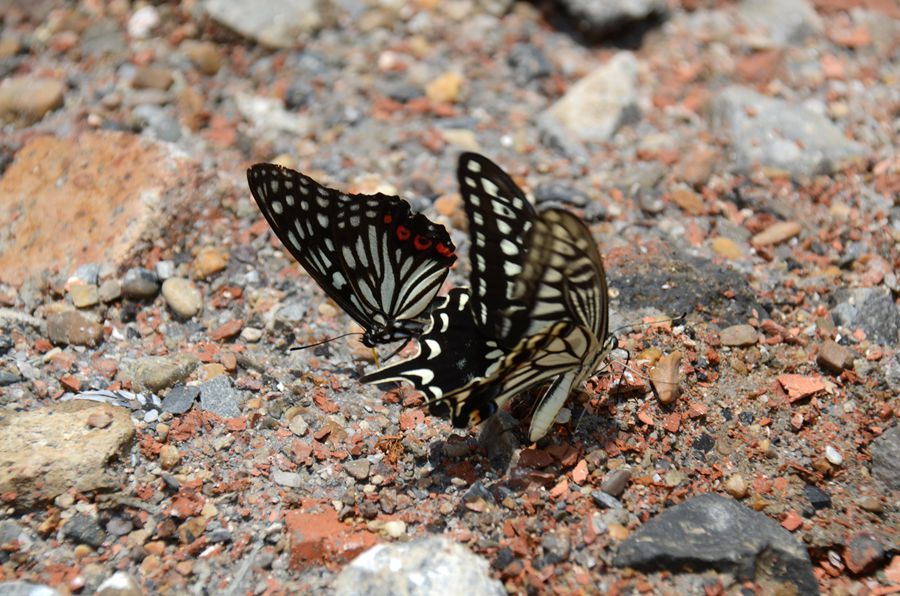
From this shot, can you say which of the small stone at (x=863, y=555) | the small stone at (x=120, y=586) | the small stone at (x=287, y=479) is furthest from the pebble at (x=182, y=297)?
the small stone at (x=863, y=555)

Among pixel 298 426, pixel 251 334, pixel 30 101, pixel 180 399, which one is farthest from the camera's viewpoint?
pixel 30 101

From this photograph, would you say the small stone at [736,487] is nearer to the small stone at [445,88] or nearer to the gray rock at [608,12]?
the small stone at [445,88]

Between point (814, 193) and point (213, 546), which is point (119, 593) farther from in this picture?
point (814, 193)

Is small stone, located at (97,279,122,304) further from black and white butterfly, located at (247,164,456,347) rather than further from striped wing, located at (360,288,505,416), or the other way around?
striped wing, located at (360,288,505,416)

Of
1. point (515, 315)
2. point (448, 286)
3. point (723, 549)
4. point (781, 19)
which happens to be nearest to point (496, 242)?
point (515, 315)

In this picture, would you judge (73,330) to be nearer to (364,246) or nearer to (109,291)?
(109,291)

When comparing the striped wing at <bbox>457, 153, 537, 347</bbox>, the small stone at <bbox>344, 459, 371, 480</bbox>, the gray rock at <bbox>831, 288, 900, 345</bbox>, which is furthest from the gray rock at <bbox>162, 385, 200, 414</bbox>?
the gray rock at <bbox>831, 288, 900, 345</bbox>
